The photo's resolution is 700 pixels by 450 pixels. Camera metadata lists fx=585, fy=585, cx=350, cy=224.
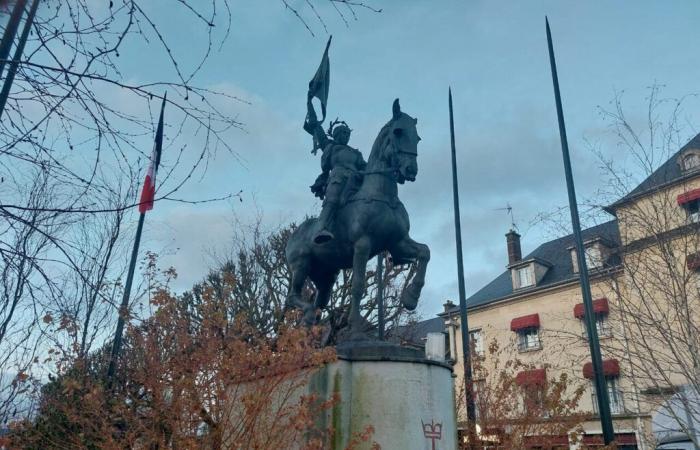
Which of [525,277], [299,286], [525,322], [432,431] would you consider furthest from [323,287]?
[525,277]

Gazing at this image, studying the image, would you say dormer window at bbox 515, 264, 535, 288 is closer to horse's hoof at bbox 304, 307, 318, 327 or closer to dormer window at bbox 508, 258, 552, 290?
dormer window at bbox 508, 258, 552, 290

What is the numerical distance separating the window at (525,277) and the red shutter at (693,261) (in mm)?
22261

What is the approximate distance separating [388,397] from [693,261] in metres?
7.41

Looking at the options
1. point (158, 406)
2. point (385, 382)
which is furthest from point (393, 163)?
point (158, 406)

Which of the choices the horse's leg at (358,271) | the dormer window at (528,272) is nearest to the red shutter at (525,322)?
the dormer window at (528,272)

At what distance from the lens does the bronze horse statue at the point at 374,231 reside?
6.34 metres

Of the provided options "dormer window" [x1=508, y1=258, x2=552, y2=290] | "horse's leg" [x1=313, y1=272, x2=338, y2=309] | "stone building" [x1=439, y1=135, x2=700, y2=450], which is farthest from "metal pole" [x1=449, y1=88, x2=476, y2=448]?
"dormer window" [x1=508, y1=258, x2=552, y2=290]

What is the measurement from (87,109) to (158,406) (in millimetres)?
2717

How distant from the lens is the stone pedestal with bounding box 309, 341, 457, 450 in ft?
16.8

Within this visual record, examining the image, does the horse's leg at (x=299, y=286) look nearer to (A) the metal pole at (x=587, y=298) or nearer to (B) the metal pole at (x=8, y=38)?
(B) the metal pole at (x=8, y=38)

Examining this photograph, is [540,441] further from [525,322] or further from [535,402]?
[525,322]

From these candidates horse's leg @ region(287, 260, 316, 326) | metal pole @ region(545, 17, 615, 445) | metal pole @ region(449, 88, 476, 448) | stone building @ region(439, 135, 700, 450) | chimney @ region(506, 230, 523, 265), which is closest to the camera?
horse's leg @ region(287, 260, 316, 326)

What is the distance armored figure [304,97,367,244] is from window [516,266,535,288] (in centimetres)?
2676

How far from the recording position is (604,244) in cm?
1126
